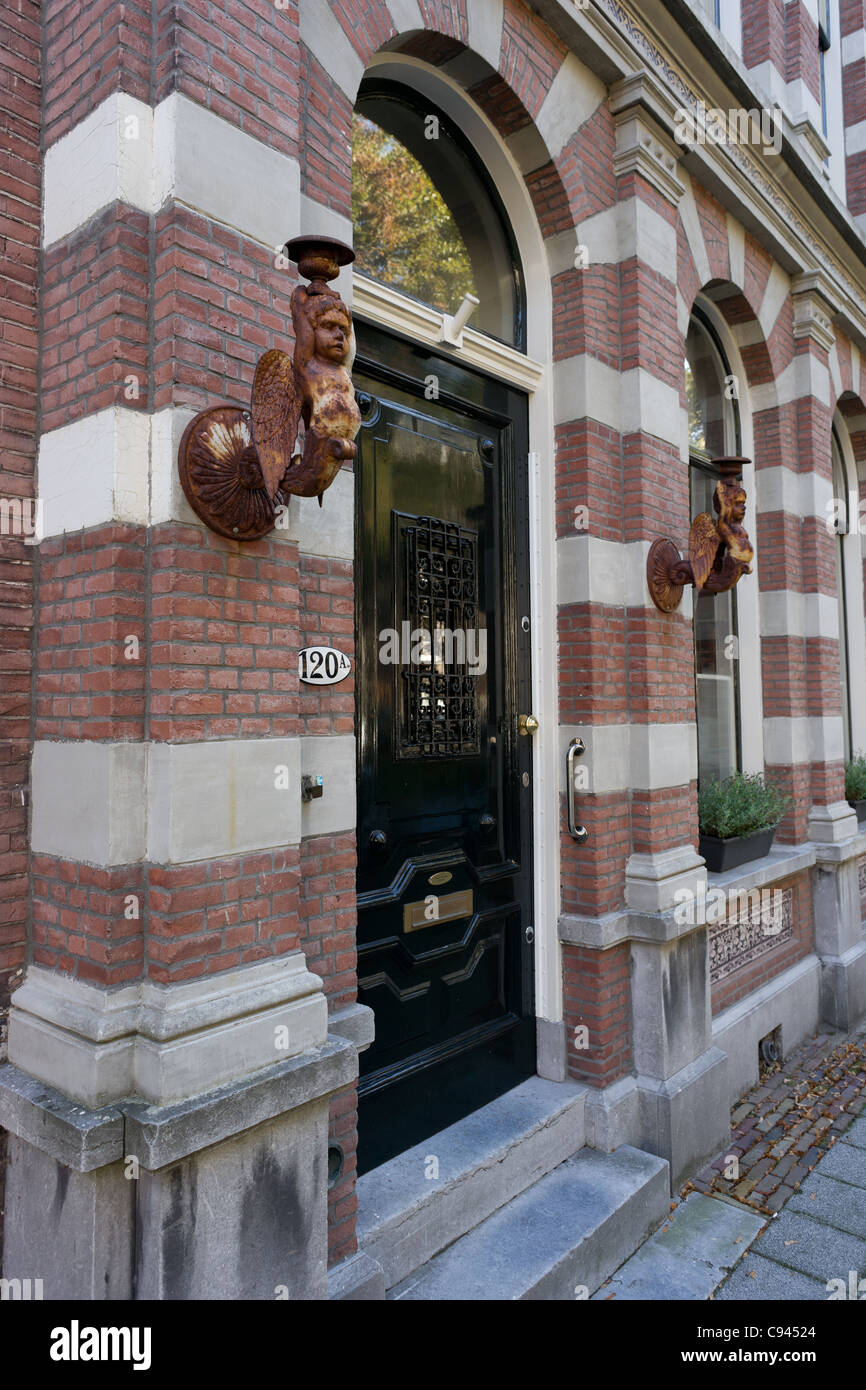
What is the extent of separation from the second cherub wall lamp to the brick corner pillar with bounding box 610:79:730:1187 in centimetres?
246

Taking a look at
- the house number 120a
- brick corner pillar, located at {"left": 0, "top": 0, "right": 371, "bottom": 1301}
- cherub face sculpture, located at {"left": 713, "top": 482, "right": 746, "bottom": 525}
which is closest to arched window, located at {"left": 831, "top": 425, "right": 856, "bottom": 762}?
cherub face sculpture, located at {"left": 713, "top": 482, "right": 746, "bottom": 525}

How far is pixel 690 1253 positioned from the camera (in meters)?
3.54

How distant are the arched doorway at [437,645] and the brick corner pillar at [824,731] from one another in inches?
127

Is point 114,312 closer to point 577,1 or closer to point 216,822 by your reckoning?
point 216,822

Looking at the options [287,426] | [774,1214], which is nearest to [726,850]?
[774,1214]

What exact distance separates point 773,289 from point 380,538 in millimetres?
4512

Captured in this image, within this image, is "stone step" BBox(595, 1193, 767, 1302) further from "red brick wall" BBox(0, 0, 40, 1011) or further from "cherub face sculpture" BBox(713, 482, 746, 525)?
"cherub face sculpture" BBox(713, 482, 746, 525)

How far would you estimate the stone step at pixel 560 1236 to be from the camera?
2980mm

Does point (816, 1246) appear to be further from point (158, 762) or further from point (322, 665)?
point (158, 762)

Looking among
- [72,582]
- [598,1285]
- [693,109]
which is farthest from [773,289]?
[598,1285]

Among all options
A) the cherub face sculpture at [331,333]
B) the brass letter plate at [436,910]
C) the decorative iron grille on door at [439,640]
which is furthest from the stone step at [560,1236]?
the cherub face sculpture at [331,333]

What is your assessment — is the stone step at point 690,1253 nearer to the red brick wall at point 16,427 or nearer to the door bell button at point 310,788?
the door bell button at point 310,788

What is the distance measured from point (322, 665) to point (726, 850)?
332 centimetres

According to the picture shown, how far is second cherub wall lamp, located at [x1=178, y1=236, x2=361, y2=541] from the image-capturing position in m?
2.05
